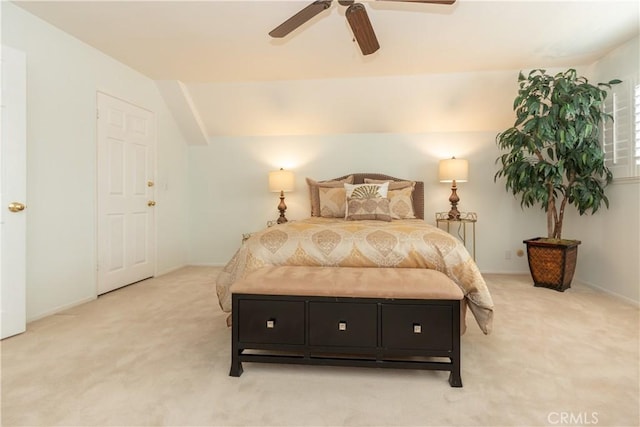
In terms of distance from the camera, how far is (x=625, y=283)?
307cm

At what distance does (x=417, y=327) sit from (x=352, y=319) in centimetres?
32

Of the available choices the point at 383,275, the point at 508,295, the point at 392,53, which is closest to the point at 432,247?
the point at 383,275

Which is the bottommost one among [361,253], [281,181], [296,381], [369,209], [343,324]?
[296,381]

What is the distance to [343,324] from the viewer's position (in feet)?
5.54

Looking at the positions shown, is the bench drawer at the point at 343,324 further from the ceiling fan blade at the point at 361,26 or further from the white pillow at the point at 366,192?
the white pillow at the point at 366,192

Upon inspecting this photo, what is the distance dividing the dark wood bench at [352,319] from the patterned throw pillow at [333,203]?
2.09 metres

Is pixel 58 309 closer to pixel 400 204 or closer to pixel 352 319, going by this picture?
pixel 352 319

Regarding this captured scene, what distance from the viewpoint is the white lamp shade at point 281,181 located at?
A: 169 inches

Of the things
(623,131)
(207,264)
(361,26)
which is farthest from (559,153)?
(207,264)

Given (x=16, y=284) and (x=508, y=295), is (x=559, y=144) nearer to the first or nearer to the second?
(x=508, y=295)

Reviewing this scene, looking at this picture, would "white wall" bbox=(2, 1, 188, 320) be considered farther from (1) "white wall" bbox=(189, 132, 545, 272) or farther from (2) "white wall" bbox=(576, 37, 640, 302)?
(2) "white wall" bbox=(576, 37, 640, 302)

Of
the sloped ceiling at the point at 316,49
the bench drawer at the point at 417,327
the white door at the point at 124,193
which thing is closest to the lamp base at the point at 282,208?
the sloped ceiling at the point at 316,49

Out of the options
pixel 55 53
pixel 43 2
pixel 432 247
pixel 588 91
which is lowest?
pixel 432 247

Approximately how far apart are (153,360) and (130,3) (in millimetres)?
2479
